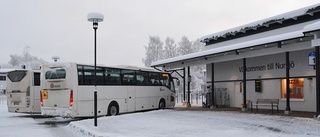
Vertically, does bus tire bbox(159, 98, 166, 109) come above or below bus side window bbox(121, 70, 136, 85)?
below

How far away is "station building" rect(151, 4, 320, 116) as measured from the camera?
15951 mm

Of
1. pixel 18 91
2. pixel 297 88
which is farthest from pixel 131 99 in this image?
pixel 297 88

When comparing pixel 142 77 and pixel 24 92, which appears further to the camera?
pixel 142 77

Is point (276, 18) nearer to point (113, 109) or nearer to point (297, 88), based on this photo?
point (297, 88)

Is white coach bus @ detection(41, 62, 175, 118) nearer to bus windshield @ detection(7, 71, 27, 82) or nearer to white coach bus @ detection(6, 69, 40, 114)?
white coach bus @ detection(6, 69, 40, 114)

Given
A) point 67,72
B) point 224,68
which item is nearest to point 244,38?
point 224,68

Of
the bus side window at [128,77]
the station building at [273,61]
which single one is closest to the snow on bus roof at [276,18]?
the station building at [273,61]

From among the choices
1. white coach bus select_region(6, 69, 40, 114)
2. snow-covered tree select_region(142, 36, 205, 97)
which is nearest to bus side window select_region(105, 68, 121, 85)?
white coach bus select_region(6, 69, 40, 114)

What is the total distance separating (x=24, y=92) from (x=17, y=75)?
117 cm

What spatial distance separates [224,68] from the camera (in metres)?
23.8

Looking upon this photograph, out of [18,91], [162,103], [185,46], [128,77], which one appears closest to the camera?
[18,91]

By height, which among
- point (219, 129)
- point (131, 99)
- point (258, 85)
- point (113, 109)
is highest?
point (258, 85)

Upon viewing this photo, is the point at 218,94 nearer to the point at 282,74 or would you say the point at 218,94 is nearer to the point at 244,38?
the point at 244,38

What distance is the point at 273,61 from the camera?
19.8 meters
